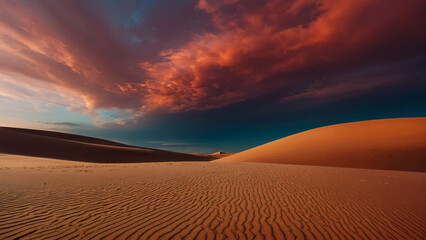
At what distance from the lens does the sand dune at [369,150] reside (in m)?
17.8

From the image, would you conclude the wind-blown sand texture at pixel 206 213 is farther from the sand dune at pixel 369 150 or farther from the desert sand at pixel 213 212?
the sand dune at pixel 369 150

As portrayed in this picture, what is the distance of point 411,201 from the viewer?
6.69 metres

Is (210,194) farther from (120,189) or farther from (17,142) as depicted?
(17,142)

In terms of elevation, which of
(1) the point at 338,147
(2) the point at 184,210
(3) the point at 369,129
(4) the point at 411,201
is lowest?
(4) the point at 411,201

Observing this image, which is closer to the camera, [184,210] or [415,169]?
[184,210]

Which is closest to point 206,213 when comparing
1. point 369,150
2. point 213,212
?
point 213,212

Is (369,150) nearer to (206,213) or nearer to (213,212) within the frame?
(213,212)

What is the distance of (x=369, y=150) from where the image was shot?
20391 mm

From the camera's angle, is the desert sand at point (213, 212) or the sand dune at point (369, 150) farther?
the sand dune at point (369, 150)

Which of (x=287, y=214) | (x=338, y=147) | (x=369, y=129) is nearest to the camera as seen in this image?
(x=287, y=214)

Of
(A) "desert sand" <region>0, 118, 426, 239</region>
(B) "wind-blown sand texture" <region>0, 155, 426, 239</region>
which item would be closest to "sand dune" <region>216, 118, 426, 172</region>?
(A) "desert sand" <region>0, 118, 426, 239</region>

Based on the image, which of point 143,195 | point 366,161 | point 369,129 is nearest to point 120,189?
point 143,195

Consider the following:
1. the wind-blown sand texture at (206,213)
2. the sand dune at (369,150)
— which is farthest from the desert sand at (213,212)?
the sand dune at (369,150)

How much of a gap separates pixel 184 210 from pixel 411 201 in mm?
8261
